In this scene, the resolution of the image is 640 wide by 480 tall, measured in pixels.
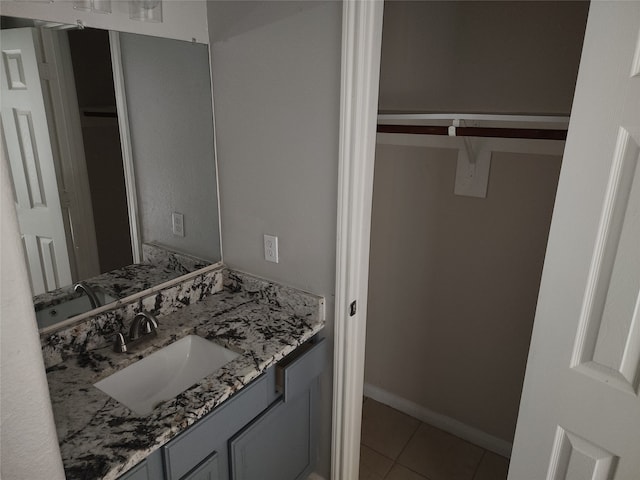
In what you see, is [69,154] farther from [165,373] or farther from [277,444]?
[277,444]

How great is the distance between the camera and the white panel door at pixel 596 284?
88 centimetres

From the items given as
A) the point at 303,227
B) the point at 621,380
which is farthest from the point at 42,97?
the point at 621,380

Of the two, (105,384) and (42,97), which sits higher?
(42,97)

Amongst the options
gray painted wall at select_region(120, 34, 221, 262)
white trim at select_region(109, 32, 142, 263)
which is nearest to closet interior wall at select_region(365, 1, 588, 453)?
gray painted wall at select_region(120, 34, 221, 262)

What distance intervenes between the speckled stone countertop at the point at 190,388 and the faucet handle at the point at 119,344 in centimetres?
2

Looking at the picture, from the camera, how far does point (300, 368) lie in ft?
4.98

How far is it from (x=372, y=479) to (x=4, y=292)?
1908mm

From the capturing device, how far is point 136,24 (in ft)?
4.72

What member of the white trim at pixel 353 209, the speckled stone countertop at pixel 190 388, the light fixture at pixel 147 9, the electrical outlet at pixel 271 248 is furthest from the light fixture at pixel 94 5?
the speckled stone countertop at pixel 190 388

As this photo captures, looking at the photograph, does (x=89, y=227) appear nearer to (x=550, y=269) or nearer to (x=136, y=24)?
(x=136, y=24)

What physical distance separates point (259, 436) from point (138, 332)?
54 cm

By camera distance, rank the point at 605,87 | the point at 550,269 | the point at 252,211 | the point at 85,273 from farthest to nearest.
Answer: the point at 252,211
the point at 85,273
the point at 550,269
the point at 605,87

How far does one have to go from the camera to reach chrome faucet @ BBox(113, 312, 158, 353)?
4.59 feet

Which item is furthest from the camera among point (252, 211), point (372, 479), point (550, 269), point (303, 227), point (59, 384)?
point (372, 479)
